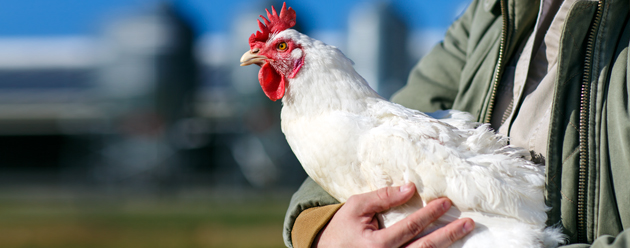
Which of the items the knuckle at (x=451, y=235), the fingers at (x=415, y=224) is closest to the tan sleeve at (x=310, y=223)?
the fingers at (x=415, y=224)

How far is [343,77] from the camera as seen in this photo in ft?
4.51

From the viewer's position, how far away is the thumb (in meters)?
1.13

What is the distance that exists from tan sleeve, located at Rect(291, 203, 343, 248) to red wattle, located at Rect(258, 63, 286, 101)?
1.27 ft

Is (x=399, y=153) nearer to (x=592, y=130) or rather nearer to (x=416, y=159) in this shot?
(x=416, y=159)

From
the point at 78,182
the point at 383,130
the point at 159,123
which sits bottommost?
the point at 78,182

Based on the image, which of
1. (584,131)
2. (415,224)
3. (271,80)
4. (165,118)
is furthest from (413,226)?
(165,118)

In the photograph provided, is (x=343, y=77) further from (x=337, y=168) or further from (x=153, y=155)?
(x=153, y=155)

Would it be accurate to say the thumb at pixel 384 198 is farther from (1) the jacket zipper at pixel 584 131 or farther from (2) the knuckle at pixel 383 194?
(1) the jacket zipper at pixel 584 131

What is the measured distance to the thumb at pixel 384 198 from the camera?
1.13 m

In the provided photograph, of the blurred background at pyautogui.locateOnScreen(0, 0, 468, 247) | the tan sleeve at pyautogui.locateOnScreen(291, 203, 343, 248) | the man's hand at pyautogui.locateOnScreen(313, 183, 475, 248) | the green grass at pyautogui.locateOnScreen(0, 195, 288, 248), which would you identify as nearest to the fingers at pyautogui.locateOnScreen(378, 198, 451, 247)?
the man's hand at pyautogui.locateOnScreen(313, 183, 475, 248)

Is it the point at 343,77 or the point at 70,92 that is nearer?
the point at 343,77

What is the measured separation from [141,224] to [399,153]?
505cm

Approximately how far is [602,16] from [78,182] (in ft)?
38.1

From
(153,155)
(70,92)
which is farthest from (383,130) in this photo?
(70,92)
